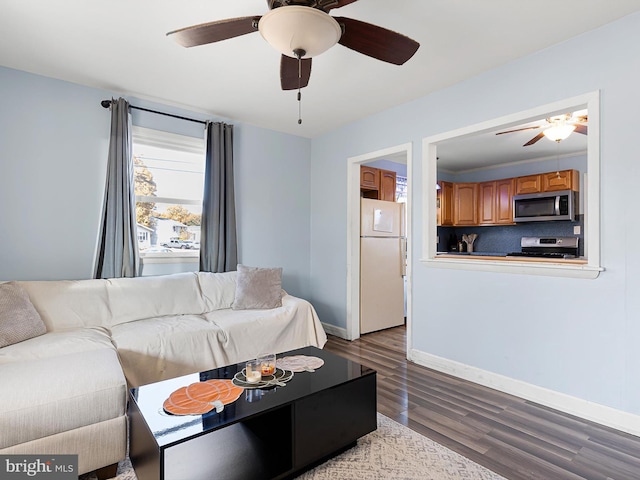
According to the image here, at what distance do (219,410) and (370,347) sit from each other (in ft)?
8.40

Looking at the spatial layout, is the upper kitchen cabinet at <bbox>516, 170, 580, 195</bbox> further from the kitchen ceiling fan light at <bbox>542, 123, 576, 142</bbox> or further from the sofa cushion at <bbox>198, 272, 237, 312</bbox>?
the sofa cushion at <bbox>198, 272, 237, 312</bbox>

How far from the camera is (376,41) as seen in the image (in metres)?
1.85

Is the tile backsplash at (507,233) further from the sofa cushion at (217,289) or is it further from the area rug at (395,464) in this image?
the area rug at (395,464)

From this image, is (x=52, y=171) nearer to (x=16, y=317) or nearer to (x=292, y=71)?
(x=16, y=317)

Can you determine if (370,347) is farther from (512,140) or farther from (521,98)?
(512,140)

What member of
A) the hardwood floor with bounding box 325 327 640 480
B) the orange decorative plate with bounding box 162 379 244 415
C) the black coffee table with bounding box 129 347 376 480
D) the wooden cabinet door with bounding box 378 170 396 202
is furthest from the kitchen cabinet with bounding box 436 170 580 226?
the orange decorative plate with bounding box 162 379 244 415

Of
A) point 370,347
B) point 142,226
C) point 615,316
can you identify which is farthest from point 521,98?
point 142,226

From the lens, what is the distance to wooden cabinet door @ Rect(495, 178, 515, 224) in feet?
18.0

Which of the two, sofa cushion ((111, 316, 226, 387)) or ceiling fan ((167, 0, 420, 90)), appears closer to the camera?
ceiling fan ((167, 0, 420, 90))

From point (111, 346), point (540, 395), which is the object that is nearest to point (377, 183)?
point (540, 395)

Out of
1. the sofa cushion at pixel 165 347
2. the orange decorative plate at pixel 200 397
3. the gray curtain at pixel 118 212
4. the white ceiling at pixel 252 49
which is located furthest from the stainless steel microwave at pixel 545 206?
the gray curtain at pixel 118 212

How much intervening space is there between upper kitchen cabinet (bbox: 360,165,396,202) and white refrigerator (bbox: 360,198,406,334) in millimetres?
202

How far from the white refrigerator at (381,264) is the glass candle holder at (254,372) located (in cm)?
254

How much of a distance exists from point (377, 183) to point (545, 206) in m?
2.53
